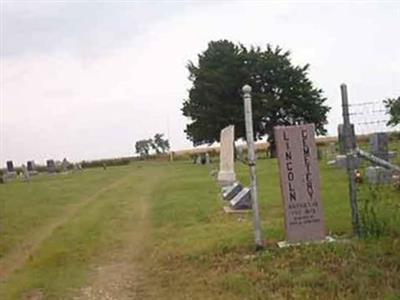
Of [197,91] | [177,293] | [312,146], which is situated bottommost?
[177,293]

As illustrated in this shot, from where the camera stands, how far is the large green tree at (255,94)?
64250mm

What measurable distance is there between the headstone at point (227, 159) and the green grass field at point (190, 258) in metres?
6.86

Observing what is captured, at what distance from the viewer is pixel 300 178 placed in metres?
11.6

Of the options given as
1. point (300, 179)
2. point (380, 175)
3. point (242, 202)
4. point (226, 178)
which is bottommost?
point (242, 202)

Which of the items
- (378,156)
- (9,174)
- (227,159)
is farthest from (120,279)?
(9,174)

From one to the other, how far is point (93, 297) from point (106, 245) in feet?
14.4

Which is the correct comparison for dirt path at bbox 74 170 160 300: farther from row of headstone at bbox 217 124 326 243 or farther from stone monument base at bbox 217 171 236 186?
stone monument base at bbox 217 171 236 186

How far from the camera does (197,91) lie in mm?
67875

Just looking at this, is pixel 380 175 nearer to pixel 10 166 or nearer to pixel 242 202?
pixel 242 202

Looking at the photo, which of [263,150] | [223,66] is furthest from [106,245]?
[263,150]

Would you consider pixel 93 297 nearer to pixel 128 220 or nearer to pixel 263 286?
pixel 263 286

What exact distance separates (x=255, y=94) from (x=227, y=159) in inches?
1463

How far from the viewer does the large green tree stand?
211 ft

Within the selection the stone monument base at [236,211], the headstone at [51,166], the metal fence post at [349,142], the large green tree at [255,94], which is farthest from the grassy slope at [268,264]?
the headstone at [51,166]
